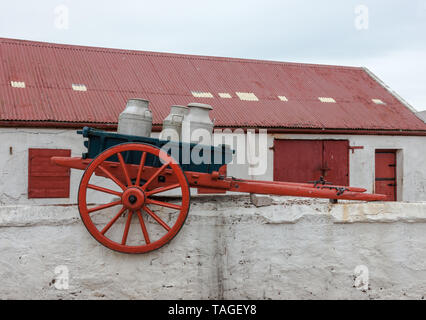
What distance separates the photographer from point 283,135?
11422mm

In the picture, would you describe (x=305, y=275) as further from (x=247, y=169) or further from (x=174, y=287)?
(x=247, y=169)

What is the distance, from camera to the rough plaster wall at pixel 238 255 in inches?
163

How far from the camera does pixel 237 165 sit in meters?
11.0

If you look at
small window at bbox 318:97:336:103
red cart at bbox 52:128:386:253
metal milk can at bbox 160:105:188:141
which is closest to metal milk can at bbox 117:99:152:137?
metal milk can at bbox 160:105:188:141

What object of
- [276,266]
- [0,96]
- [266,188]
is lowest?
[276,266]

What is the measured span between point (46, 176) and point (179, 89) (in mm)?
4312

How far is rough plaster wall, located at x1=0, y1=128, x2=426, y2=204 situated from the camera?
9391 millimetres

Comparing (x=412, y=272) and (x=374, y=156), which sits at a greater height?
(x=374, y=156)

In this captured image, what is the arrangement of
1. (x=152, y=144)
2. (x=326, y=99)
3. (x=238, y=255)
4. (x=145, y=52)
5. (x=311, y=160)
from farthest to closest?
(x=145, y=52) < (x=326, y=99) < (x=311, y=160) < (x=238, y=255) < (x=152, y=144)

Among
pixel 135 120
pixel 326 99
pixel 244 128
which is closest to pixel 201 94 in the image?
pixel 244 128

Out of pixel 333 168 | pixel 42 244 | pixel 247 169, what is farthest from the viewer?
pixel 333 168

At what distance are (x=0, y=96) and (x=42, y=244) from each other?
6.80 m

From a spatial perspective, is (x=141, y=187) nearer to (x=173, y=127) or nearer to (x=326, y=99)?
(x=173, y=127)

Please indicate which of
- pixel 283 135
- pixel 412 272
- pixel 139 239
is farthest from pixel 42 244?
pixel 283 135
